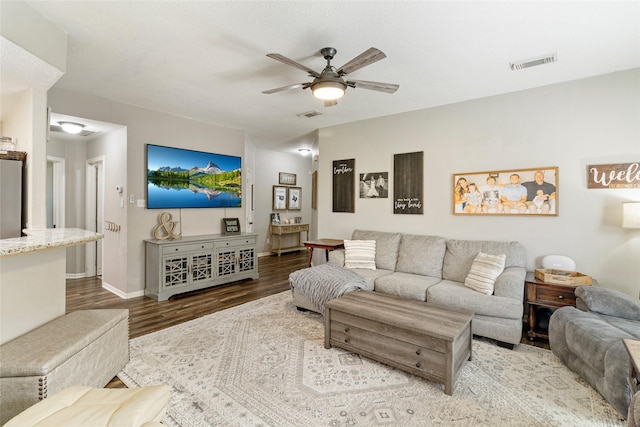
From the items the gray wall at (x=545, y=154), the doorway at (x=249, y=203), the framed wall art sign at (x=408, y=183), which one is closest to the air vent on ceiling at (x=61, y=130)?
the doorway at (x=249, y=203)

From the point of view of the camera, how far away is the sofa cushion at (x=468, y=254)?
333cm

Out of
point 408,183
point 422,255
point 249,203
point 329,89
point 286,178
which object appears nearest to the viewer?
point 329,89

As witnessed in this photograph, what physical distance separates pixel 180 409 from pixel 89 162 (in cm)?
482

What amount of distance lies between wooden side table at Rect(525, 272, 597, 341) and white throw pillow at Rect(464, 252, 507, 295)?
→ 29 centimetres

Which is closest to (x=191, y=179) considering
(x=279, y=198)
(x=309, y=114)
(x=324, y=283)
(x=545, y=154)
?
(x=309, y=114)

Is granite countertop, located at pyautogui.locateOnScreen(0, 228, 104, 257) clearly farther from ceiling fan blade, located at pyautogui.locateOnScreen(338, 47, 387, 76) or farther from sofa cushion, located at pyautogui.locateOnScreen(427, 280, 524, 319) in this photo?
sofa cushion, located at pyautogui.locateOnScreen(427, 280, 524, 319)

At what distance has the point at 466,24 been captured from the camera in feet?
7.30

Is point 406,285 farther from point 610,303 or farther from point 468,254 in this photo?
point 610,303

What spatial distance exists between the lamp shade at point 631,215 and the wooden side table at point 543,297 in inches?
26.5

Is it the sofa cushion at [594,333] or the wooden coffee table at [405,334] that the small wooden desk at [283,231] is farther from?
the sofa cushion at [594,333]

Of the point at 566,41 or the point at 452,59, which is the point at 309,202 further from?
the point at 566,41

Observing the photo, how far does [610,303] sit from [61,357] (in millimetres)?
3932

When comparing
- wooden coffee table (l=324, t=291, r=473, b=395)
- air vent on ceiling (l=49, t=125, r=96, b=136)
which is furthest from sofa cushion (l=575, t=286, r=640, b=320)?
air vent on ceiling (l=49, t=125, r=96, b=136)

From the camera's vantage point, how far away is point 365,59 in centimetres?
223
